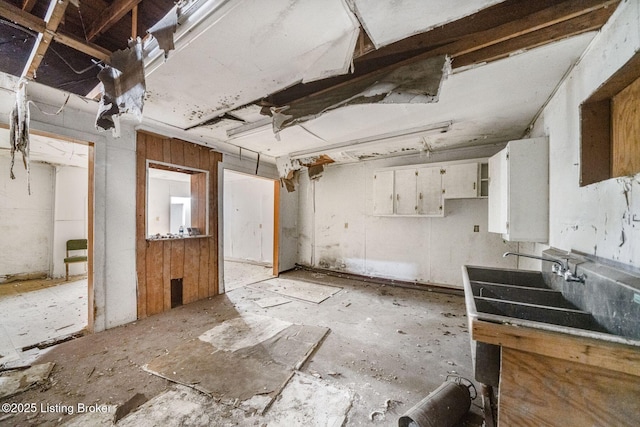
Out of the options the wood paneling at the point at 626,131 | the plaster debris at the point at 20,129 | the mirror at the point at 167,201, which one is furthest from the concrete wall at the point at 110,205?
the wood paneling at the point at 626,131

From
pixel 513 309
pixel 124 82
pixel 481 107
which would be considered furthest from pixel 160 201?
pixel 513 309

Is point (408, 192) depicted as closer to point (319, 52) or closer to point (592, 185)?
point (592, 185)

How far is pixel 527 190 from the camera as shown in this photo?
236 cm

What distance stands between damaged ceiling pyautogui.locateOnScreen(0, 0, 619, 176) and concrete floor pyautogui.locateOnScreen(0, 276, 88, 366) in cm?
264

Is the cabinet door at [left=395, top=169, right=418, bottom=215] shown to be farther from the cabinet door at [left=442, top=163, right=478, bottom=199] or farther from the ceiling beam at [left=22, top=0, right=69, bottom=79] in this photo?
the ceiling beam at [left=22, top=0, right=69, bottom=79]

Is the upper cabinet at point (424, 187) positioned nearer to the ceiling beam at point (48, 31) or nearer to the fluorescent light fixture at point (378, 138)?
the fluorescent light fixture at point (378, 138)

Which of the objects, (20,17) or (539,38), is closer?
(20,17)

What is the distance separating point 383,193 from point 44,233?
7047 millimetres

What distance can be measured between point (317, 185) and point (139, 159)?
11.9 feet

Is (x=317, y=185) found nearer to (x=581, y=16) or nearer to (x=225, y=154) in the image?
(x=225, y=154)

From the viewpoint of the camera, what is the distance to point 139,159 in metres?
3.19

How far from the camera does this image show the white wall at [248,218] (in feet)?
21.4

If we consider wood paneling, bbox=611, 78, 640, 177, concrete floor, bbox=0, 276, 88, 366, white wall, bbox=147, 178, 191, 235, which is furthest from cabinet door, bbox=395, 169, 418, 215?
white wall, bbox=147, 178, 191, 235

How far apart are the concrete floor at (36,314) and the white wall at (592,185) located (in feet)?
15.3
